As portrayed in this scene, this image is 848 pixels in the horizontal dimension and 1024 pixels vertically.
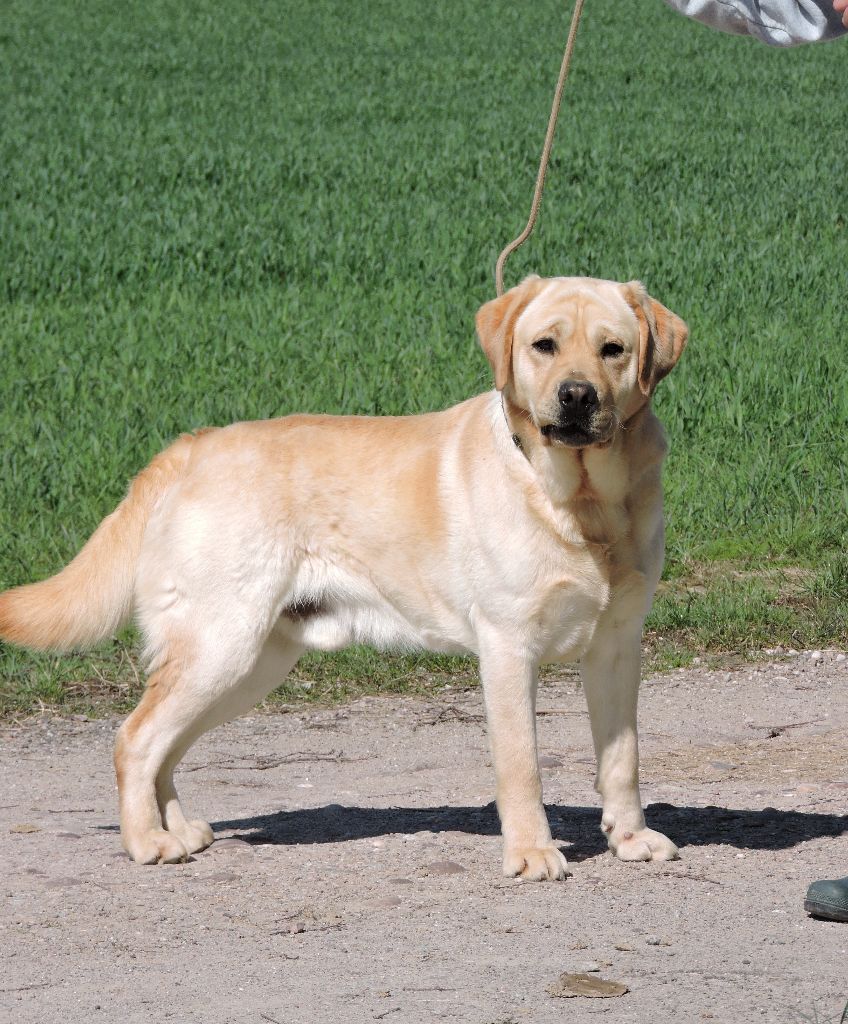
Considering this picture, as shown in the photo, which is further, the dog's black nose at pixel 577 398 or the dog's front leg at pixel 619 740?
the dog's front leg at pixel 619 740

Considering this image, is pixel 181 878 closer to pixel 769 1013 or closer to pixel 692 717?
pixel 769 1013

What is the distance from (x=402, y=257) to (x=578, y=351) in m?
10.8

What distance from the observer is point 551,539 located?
4422 mm

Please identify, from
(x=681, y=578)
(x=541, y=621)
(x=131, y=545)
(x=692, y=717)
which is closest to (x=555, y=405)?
(x=541, y=621)

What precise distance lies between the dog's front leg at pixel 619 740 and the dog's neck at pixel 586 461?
0.42 m

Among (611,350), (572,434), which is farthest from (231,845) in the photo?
(611,350)

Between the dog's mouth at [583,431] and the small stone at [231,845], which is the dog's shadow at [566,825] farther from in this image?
the dog's mouth at [583,431]

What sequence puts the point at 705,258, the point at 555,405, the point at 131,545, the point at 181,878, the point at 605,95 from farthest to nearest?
1. the point at 605,95
2. the point at 705,258
3. the point at 131,545
4. the point at 181,878
5. the point at 555,405

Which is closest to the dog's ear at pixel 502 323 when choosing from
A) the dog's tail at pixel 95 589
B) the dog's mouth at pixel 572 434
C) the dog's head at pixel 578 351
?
the dog's head at pixel 578 351

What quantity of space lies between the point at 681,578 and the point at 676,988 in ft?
14.0

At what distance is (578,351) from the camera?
4309 mm

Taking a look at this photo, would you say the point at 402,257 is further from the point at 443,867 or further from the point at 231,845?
the point at 443,867

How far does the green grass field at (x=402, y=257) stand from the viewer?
7969mm

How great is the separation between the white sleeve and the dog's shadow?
2413 millimetres
